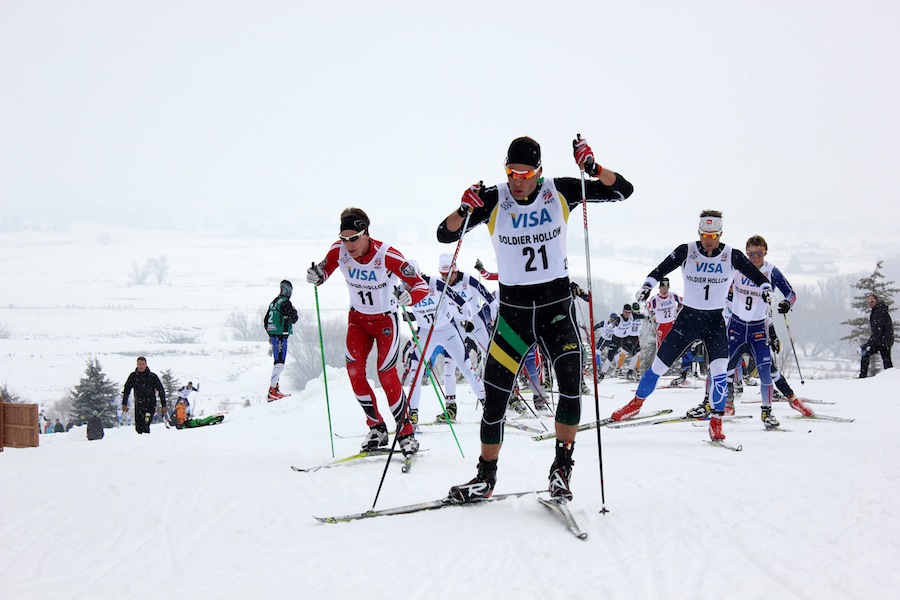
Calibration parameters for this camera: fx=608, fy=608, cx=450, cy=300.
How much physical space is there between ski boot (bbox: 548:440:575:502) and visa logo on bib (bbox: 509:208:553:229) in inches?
59.2

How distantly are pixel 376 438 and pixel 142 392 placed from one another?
296 inches

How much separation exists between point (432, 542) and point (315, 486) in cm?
205

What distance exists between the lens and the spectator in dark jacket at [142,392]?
11.7 meters

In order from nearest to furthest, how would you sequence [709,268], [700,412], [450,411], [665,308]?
[709,268] → [700,412] → [450,411] → [665,308]

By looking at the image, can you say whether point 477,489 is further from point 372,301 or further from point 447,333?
point 447,333

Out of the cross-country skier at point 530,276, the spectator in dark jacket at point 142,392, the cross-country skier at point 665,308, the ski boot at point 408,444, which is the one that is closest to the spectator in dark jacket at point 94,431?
the spectator in dark jacket at point 142,392

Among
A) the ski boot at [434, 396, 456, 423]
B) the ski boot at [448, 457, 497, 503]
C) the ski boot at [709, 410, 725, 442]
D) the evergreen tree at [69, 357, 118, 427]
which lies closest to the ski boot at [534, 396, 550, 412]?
the ski boot at [434, 396, 456, 423]

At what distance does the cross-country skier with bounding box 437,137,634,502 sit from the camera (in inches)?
162

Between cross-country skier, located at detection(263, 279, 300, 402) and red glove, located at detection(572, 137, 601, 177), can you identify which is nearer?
red glove, located at detection(572, 137, 601, 177)

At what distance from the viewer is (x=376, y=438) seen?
641cm

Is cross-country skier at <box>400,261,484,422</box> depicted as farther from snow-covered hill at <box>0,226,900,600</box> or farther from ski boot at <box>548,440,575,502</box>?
ski boot at <box>548,440,575,502</box>

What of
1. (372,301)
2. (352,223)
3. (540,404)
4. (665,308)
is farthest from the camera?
(665,308)

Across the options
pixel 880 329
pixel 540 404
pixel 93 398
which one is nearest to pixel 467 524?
pixel 540 404

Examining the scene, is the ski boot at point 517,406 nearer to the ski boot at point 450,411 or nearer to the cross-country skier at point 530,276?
the ski boot at point 450,411
